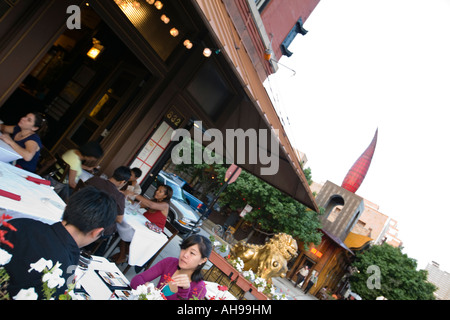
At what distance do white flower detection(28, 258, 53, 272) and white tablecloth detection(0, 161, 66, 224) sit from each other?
142 centimetres

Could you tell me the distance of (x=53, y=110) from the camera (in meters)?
9.30

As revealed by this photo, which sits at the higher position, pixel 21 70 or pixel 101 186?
pixel 21 70

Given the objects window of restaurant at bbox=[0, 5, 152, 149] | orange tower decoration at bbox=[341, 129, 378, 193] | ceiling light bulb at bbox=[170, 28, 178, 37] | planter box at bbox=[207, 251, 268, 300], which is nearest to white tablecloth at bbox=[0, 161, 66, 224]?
planter box at bbox=[207, 251, 268, 300]

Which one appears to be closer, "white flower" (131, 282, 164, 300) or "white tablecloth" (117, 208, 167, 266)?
"white flower" (131, 282, 164, 300)

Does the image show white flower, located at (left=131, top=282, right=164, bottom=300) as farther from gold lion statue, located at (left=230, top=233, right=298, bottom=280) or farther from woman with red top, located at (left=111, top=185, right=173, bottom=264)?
gold lion statue, located at (left=230, top=233, right=298, bottom=280)

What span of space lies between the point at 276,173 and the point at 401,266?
26543 millimetres

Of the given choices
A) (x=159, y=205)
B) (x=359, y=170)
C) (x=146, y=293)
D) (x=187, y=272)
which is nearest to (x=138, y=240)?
(x=159, y=205)

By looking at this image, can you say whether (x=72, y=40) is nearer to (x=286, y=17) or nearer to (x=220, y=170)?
(x=286, y=17)

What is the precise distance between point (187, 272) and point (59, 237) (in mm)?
1656

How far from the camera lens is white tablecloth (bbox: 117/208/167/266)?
15.1ft

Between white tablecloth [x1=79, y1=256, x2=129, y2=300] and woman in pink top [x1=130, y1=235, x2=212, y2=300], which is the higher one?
woman in pink top [x1=130, y1=235, x2=212, y2=300]

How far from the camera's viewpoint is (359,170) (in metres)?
37.6

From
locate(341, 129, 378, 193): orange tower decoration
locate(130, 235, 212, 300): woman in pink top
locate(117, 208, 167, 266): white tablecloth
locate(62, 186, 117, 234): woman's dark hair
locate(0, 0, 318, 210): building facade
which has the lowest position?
locate(117, 208, 167, 266): white tablecloth
